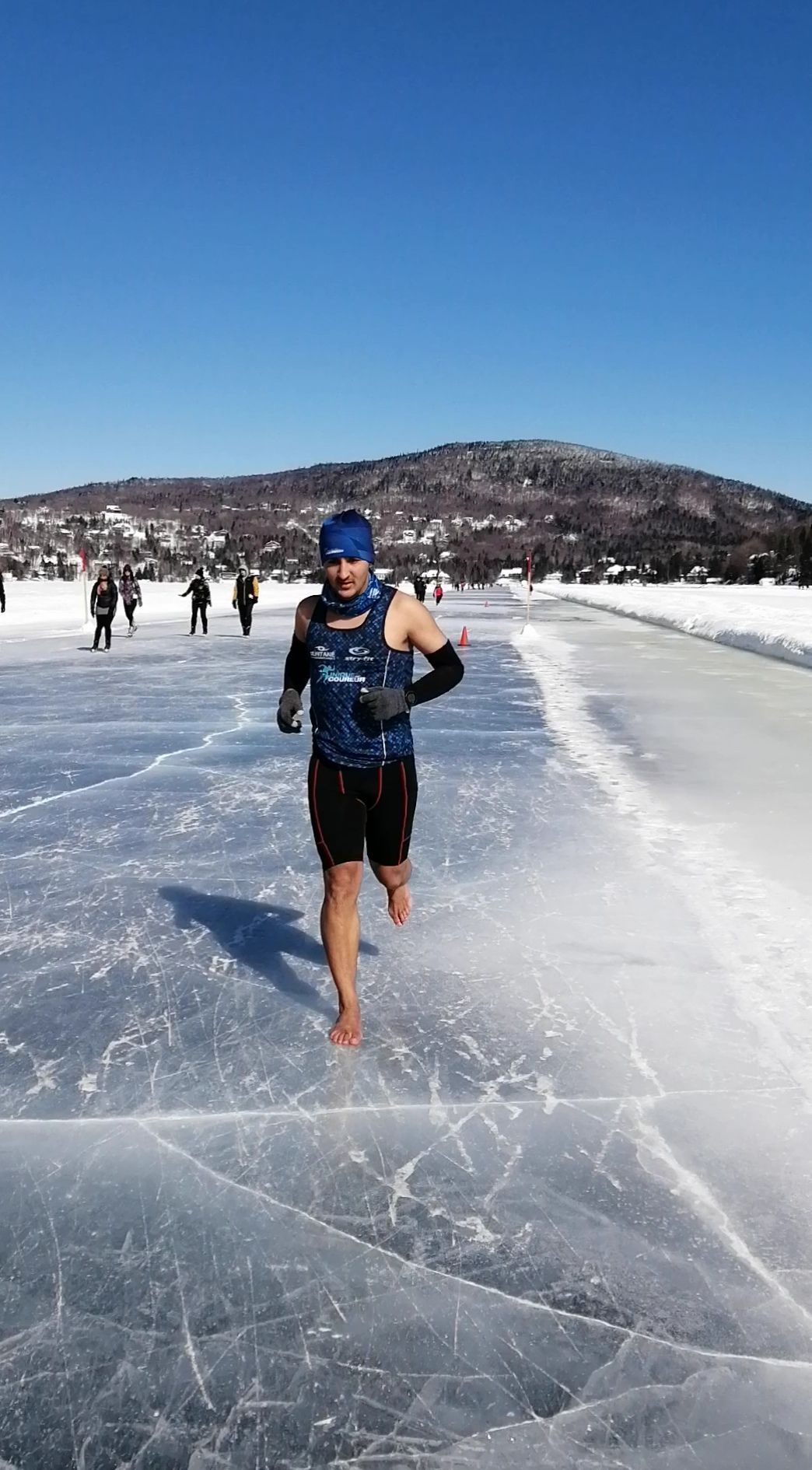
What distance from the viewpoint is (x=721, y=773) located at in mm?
7477

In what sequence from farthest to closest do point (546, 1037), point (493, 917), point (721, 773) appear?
1. point (721, 773)
2. point (493, 917)
3. point (546, 1037)

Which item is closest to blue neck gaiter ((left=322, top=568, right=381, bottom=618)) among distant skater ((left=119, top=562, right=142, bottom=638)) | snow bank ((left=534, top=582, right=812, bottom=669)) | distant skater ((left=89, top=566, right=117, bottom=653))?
snow bank ((left=534, top=582, right=812, bottom=669))

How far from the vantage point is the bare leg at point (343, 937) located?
3137mm

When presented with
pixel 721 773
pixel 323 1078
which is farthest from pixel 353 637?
pixel 721 773

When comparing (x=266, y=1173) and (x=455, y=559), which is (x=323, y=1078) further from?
(x=455, y=559)

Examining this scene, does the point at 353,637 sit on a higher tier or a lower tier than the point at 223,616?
higher

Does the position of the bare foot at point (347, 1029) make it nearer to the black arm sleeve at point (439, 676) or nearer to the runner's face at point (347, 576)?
the black arm sleeve at point (439, 676)

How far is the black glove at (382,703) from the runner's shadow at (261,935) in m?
1.09

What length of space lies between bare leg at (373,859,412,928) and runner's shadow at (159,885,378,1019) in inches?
14.4

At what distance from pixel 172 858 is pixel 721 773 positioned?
3.95 m

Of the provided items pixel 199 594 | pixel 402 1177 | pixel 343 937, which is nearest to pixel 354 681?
pixel 343 937

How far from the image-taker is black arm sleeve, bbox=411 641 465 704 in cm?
313

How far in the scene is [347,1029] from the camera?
3.22m

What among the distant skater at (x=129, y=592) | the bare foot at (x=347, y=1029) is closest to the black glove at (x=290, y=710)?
the bare foot at (x=347, y=1029)
